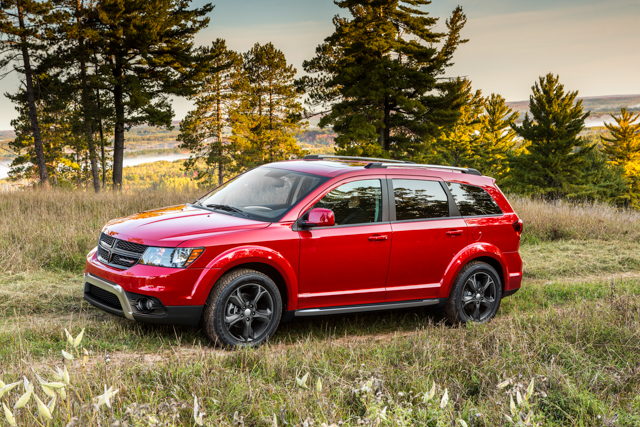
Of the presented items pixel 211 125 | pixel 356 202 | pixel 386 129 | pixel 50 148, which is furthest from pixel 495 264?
pixel 50 148

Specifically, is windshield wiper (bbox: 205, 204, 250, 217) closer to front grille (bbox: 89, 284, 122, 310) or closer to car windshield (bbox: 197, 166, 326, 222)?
car windshield (bbox: 197, 166, 326, 222)

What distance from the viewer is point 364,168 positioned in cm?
596

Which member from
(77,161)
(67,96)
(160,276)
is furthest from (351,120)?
(77,161)

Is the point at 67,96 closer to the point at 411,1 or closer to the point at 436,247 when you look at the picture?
the point at 411,1

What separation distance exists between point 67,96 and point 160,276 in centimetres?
2998

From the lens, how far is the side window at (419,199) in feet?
20.0

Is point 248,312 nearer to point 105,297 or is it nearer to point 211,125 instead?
point 105,297

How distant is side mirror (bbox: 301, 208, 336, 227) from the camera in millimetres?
5254

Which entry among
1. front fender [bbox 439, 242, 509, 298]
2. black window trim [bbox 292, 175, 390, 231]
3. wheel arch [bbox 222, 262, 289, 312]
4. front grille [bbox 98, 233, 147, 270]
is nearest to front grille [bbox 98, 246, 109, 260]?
front grille [bbox 98, 233, 147, 270]

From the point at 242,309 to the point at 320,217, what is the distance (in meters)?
1.17

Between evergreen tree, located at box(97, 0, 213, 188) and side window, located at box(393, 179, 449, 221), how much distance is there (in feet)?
81.1

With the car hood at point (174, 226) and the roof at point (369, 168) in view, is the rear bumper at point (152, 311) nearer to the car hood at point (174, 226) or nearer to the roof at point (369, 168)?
the car hood at point (174, 226)

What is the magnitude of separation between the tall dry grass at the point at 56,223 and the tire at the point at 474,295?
605 cm

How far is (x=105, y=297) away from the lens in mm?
5281
